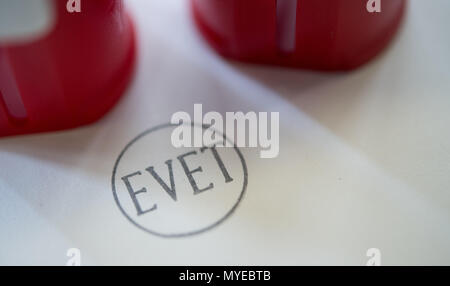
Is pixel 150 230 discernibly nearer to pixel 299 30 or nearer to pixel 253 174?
pixel 253 174

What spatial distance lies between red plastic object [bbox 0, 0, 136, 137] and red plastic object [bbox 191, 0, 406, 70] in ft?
0.27

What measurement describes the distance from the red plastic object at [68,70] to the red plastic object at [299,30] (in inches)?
3.2

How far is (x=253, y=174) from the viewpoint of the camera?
0.49 meters

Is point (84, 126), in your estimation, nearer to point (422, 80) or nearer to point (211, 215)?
point (211, 215)

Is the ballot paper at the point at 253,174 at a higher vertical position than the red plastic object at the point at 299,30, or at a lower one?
lower

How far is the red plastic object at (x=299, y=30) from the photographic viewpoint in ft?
1.63

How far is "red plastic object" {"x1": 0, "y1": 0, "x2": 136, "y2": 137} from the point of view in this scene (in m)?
0.46

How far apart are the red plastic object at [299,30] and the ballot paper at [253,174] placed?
0.01m

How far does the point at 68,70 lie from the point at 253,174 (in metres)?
0.16

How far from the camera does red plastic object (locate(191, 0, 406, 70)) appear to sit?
0.50 meters

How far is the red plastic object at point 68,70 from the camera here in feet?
1.51

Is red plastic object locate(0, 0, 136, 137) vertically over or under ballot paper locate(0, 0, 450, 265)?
over

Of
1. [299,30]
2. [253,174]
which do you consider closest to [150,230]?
[253,174]

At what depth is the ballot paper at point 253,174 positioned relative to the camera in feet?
1.53
